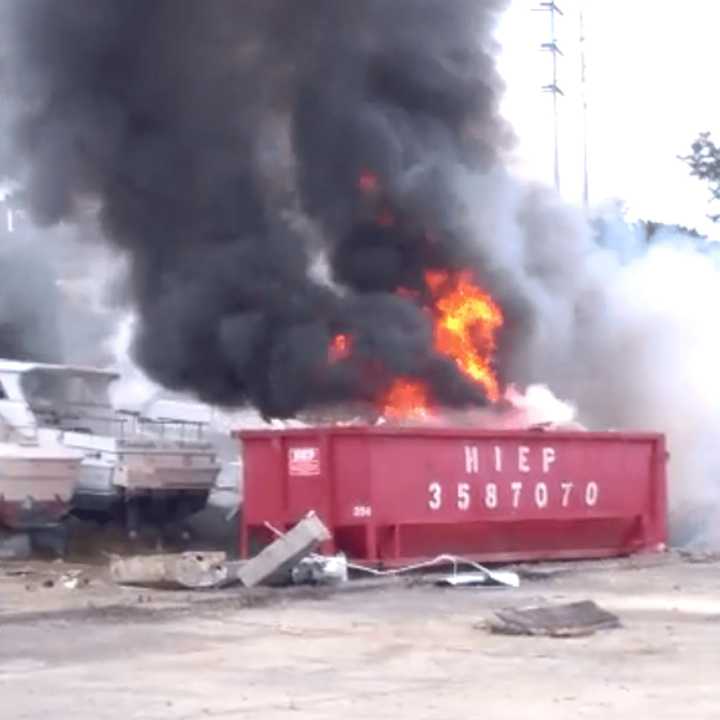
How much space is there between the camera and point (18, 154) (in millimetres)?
22484

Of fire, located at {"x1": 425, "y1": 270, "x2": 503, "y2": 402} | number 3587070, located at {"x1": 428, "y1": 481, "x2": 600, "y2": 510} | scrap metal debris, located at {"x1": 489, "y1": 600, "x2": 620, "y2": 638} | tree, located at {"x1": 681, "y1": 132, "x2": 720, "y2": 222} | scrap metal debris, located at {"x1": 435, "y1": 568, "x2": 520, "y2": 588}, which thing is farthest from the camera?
tree, located at {"x1": 681, "y1": 132, "x2": 720, "y2": 222}

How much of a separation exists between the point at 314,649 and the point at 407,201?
9956 mm

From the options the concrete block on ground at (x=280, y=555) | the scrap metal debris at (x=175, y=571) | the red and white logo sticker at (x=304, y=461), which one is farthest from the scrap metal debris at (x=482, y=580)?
the scrap metal debris at (x=175, y=571)

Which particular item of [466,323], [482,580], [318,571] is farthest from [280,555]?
[466,323]

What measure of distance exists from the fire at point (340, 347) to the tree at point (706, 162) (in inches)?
1317

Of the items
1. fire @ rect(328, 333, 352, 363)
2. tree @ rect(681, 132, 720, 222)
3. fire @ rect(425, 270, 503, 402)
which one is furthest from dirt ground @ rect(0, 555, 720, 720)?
tree @ rect(681, 132, 720, 222)

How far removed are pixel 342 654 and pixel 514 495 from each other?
764 cm

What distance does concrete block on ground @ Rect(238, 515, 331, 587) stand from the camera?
1603cm

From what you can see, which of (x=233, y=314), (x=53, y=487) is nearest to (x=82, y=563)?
(x=53, y=487)

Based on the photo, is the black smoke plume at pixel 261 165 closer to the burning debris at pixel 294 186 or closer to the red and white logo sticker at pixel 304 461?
the burning debris at pixel 294 186

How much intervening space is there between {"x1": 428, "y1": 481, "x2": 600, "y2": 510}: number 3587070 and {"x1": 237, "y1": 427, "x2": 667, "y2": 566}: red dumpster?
11 millimetres

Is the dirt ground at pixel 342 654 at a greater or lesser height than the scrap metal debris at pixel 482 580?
lesser

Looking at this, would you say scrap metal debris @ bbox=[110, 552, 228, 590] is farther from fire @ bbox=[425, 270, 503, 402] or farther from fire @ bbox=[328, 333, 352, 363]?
fire @ bbox=[425, 270, 503, 402]

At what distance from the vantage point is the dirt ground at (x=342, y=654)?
381 inches
